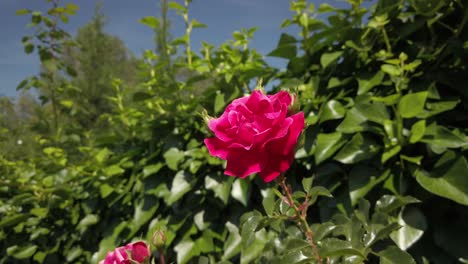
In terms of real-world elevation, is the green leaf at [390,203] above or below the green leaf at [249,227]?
below

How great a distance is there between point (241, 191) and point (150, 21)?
101 cm

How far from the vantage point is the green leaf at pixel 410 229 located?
101cm

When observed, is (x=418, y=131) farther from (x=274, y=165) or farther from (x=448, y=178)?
(x=274, y=165)

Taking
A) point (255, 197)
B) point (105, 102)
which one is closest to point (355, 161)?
point (255, 197)

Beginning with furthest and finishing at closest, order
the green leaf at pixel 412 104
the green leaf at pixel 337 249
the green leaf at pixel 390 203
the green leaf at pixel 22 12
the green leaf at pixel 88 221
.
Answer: the green leaf at pixel 22 12 → the green leaf at pixel 88 221 → the green leaf at pixel 412 104 → the green leaf at pixel 390 203 → the green leaf at pixel 337 249

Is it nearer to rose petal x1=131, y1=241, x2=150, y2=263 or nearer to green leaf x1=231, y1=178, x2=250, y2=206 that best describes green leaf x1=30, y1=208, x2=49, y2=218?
green leaf x1=231, y1=178, x2=250, y2=206

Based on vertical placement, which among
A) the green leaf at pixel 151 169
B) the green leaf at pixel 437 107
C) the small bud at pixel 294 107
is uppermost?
the small bud at pixel 294 107

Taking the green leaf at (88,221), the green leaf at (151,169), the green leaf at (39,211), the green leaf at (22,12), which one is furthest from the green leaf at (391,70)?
the green leaf at (22,12)

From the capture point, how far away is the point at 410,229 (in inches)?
40.4

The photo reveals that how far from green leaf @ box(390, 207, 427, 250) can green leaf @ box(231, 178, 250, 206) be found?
0.52 metres

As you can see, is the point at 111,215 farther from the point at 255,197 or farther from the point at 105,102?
Answer: the point at 105,102

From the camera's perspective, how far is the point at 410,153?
1146 mm

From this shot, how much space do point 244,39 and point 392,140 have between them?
969 mm

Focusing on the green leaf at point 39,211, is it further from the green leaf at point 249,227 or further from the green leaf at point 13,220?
the green leaf at point 249,227
